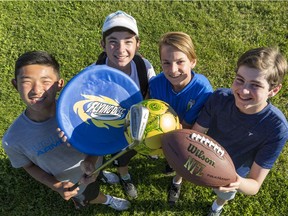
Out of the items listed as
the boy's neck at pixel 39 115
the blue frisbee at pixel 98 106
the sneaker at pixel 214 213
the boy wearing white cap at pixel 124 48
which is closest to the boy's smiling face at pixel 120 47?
the boy wearing white cap at pixel 124 48

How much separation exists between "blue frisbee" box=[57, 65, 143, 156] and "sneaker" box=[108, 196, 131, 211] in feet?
4.01

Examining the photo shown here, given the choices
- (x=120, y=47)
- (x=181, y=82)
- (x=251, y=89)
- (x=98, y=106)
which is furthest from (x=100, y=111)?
(x=251, y=89)

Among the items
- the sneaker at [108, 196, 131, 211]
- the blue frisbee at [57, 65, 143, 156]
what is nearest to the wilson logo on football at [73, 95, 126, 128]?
the blue frisbee at [57, 65, 143, 156]

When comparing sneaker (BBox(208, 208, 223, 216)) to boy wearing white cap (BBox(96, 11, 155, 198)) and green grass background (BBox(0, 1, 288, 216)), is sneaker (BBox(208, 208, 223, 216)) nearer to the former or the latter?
green grass background (BBox(0, 1, 288, 216))

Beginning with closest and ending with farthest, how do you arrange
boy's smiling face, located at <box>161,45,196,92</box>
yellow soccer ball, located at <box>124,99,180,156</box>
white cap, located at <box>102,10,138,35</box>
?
yellow soccer ball, located at <box>124,99,180,156</box>
boy's smiling face, located at <box>161,45,196,92</box>
white cap, located at <box>102,10,138,35</box>

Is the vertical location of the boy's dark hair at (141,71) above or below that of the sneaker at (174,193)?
above

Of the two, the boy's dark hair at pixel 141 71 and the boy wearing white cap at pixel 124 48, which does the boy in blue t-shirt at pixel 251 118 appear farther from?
A: the boy wearing white cap at pixel 124 48

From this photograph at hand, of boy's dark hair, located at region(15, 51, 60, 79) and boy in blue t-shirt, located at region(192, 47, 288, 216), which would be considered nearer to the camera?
boy in blue t-shirt, located at region(192, 47, 288, 216)

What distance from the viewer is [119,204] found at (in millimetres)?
4270

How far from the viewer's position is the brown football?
269cm

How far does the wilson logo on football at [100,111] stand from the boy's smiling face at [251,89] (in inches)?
44.2

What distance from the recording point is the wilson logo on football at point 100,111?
312cm

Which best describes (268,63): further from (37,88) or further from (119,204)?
(119,204)

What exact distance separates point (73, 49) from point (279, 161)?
3776 mm
